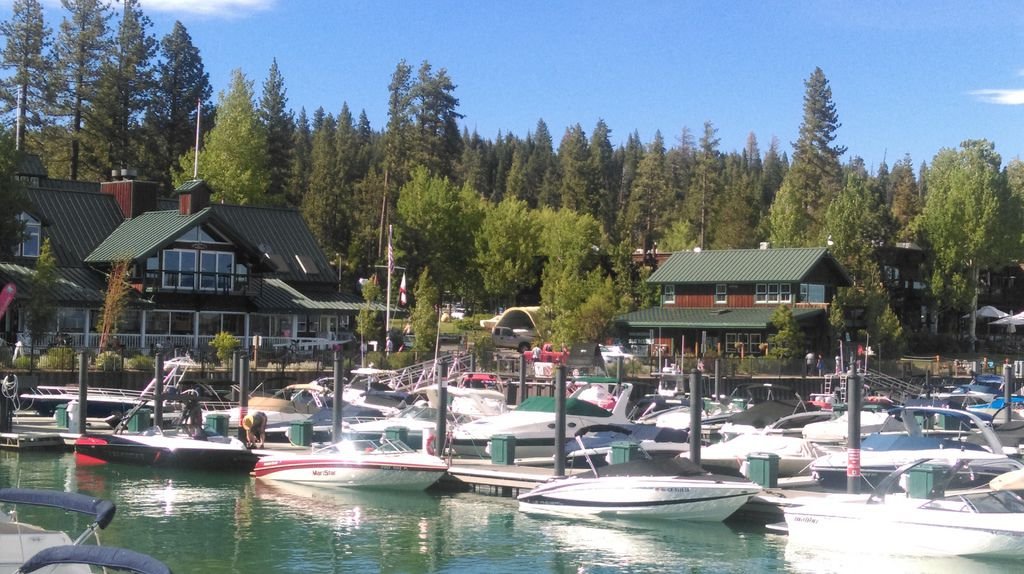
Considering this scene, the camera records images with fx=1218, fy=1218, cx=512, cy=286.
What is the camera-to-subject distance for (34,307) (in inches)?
1941

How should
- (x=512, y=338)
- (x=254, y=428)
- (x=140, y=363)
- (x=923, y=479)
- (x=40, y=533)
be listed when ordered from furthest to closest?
1. (x=512, y=338)
2. (x=140, y=363)
3. (x=254, y=428)
4. (x=923, y=479)
5. (x=40, y=533)

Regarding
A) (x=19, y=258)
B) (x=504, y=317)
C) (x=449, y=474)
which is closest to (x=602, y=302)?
(x=504, y=317)

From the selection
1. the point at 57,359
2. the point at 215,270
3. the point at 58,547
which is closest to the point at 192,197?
the point at 215,270

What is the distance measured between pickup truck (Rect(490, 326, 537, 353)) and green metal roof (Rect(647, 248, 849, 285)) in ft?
30.9

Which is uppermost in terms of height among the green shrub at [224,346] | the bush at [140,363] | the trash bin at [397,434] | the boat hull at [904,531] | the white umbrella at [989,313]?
the white umbrella at [989,313]

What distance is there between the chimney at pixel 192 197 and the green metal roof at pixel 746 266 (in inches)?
1200

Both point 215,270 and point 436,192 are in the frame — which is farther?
point 436,192

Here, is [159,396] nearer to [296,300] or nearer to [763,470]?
[763,470]

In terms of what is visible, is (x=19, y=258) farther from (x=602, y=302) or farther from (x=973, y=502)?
(x=973, y=502)

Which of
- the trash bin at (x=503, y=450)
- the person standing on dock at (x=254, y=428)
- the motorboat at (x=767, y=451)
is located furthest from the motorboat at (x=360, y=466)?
the motorboat at (x=767, y=451)

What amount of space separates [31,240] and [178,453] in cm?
3097

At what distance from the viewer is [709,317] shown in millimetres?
74562

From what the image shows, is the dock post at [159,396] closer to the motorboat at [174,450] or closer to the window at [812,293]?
the motorboat at [174,450]

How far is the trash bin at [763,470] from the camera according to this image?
26.1 metres
